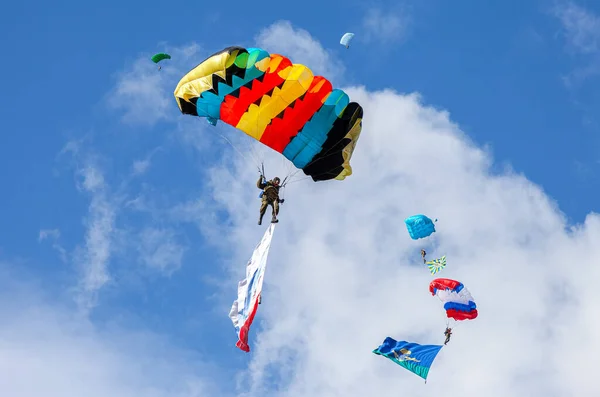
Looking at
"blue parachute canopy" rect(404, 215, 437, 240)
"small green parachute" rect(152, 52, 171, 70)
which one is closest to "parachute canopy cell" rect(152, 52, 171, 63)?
"small green parachute" rect(152, 52, 171, 70)

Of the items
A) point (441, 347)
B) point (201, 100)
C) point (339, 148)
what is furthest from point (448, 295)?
point (201, 100)

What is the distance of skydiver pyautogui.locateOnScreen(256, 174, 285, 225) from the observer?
1275 inches

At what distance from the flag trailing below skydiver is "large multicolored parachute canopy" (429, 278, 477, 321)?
9870 mm

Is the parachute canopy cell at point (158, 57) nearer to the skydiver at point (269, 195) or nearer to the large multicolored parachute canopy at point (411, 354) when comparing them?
the skydiver at point (269, 195)

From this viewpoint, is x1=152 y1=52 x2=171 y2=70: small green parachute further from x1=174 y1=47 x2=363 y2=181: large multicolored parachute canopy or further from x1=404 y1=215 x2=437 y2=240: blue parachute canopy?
x1=404 y1=215 x2=437 y2=240: blue parachute canopy

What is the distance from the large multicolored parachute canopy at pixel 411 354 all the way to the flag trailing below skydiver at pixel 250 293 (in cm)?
723

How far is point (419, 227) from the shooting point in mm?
39312

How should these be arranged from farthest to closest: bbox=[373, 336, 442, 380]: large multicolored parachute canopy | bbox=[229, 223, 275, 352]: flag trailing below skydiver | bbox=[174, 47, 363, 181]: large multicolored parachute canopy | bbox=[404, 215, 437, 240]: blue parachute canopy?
1. bbox=[404, 215, 437, 240]: blue parachute canopy
2. bbox=[373, 336, 442, 380]: large multicolored parachute canopy
3. bbox=[174, 47, 363, 181]: large multicolored parachute canopy
4. bbox=[229, 223, 275, 352]: flag trailing below skydiver

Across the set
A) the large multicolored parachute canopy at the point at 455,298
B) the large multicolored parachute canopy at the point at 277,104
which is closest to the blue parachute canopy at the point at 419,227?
the large multicolored parachute canopy at the point at 455,298

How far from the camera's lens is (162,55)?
33250 mm

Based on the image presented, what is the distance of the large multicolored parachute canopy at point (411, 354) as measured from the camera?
1463 inches

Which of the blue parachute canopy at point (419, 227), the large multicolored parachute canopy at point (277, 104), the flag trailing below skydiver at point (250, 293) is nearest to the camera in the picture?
the flag trailing below skydiver at point (250, 293)

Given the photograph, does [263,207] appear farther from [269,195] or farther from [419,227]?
[419,227]

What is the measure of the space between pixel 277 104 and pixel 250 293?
5662 millimetres
